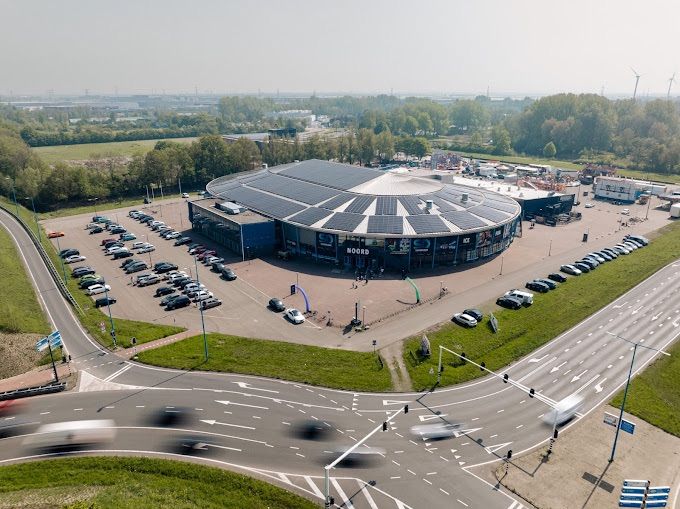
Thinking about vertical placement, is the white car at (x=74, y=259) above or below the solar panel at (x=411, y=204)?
below

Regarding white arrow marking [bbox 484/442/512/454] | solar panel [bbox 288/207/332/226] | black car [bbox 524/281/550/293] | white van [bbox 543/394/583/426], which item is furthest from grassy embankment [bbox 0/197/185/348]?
black car [bbox 524/281/550/293]

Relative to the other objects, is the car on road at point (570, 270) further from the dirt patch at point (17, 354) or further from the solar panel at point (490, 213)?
the dirt patch at point (17, 354)

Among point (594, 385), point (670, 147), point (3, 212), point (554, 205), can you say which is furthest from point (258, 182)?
point (670, 147)

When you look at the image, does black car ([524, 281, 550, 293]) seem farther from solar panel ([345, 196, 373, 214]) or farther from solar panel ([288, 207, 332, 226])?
solar panel ([288, 207, 332, 226])

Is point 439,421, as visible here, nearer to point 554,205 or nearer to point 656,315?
point 656,315

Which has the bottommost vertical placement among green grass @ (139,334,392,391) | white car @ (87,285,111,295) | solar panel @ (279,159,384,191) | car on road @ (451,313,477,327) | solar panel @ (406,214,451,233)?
green grass @ (139,334,392,391)

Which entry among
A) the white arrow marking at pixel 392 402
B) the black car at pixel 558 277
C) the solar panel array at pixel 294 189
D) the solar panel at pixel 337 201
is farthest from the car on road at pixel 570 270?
the white arrow marking at pixel 392 402
